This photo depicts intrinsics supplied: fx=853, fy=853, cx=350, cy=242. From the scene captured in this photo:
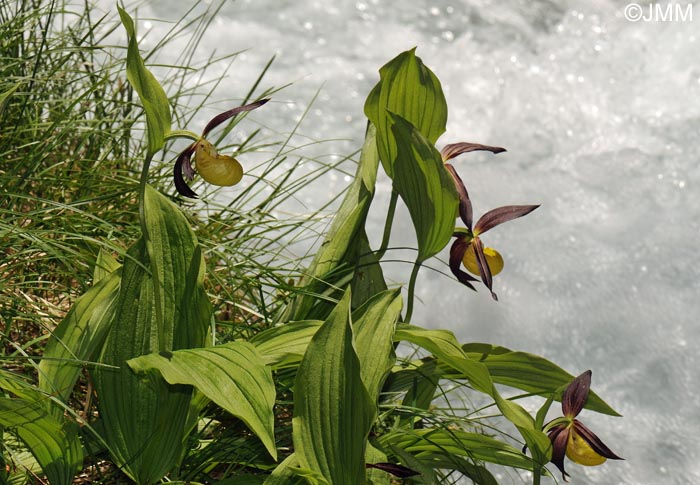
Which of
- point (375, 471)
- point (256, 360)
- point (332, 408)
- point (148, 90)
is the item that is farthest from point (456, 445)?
point (148, 90)

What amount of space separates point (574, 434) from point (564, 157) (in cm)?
237

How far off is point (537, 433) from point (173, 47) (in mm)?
3166

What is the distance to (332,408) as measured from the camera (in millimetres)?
978

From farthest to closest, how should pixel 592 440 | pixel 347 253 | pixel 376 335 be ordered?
pixel 347 253, pixel 376 335, pixel 592 440

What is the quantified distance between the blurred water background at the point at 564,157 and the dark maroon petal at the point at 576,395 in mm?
1199

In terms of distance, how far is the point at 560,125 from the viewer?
3.38 meters

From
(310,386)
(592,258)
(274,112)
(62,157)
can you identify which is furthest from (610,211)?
(310,386)

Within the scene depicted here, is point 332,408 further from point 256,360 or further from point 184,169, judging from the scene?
point 184,169

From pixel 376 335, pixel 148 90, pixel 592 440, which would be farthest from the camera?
pixel 376 335

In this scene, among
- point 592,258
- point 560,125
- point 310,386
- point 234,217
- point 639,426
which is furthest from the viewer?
point 560,125

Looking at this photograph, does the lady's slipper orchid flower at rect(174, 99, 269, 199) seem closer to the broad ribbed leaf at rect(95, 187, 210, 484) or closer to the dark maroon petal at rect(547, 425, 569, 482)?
the broad ribbed leaf at rect(95, 187, 210, 484)

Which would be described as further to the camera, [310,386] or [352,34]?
[352,34]

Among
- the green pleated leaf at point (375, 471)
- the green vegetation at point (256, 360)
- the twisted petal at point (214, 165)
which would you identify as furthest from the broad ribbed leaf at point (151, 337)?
the green pleated leaf at point (375, 471)

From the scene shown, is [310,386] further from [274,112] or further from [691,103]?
[691,103]
